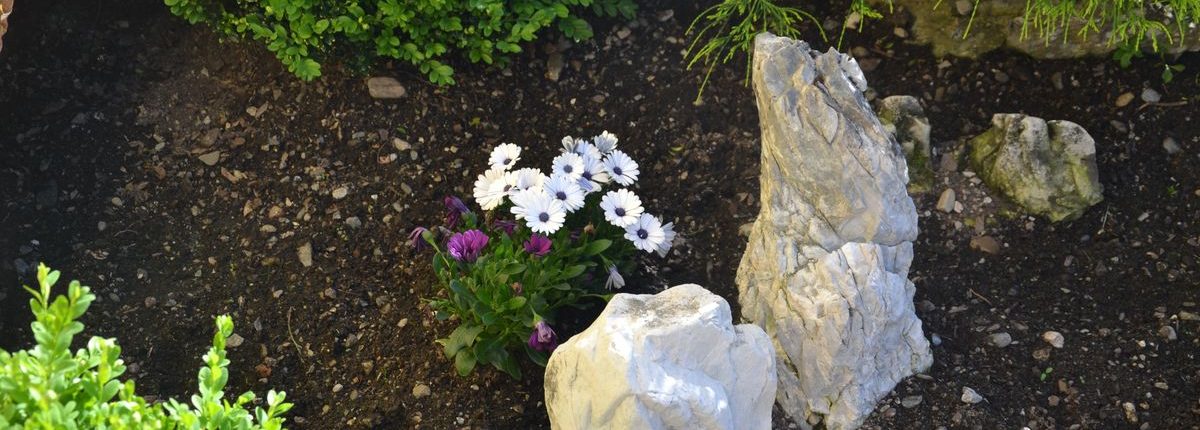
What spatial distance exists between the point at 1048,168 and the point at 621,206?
4.75 ft

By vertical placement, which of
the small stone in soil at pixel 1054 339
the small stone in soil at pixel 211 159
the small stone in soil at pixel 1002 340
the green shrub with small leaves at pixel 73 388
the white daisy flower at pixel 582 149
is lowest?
the small stone in soil at pixel 211 159

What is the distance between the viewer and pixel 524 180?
11.2 feet

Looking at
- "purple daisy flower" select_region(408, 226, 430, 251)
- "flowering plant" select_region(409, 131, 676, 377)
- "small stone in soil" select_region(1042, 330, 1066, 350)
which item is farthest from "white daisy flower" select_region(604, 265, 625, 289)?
"small stone in soil" select_region(1042, 330, 1066, 350)

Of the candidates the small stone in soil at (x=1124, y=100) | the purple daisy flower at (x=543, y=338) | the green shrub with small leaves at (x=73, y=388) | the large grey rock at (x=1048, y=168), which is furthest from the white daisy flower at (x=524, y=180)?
the small stone in soil at (x=1124, y=100)

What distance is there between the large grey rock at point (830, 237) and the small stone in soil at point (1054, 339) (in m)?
0.45

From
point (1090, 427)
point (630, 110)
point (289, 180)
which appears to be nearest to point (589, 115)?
point (630, 110)

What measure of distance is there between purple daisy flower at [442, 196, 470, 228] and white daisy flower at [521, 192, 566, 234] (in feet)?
1.02

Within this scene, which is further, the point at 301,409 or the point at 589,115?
the point at 589,115

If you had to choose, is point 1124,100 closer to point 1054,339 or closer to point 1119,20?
point 1119,20

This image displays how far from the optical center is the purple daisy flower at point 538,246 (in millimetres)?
3299

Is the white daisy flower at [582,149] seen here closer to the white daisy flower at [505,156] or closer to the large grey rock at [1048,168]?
the white daisy flower at [505,156]

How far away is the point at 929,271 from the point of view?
3.71 metres

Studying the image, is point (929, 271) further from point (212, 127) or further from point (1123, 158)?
point (212, 127)

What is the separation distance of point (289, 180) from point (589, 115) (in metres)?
1.06
